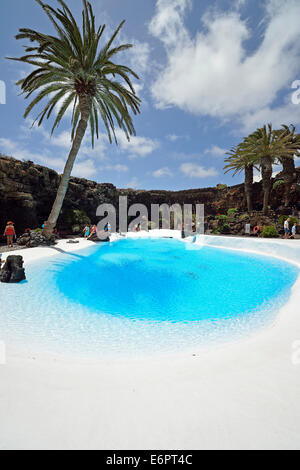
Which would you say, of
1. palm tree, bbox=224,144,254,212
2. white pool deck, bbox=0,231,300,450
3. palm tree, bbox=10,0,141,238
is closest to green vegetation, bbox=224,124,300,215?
palm tree, bbox=224,144,254,212

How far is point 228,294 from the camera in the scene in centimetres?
516

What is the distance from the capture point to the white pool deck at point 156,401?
1.31m

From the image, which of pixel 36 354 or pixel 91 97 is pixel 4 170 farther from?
pixel 36 354

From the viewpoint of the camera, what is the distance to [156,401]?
1.66 metres

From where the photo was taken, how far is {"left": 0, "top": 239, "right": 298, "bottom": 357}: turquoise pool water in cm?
294

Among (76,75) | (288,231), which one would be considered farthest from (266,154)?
(76,75)

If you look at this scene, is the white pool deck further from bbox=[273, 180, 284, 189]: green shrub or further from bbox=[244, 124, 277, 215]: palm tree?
bbox=[273, 180, 284, 189]: green shrub

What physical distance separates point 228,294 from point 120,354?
3690 mm

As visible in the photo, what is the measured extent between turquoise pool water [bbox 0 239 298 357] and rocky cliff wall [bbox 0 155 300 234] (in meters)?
7.66

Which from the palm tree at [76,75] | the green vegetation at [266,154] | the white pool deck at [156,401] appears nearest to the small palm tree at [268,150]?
the green vegetation at [266,154]

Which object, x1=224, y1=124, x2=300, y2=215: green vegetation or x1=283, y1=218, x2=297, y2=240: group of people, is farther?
x1=224, y1=124, x2=300, y2=215: green vegetation

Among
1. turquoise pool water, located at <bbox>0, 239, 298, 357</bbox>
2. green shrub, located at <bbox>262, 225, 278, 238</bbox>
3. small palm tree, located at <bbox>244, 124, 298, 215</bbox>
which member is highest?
small palm tree, located at <bbox>244, 124, 298, 215</bbox>

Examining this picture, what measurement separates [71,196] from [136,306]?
1715cm

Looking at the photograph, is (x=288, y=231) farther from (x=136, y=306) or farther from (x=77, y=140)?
(x=77, y=140)
